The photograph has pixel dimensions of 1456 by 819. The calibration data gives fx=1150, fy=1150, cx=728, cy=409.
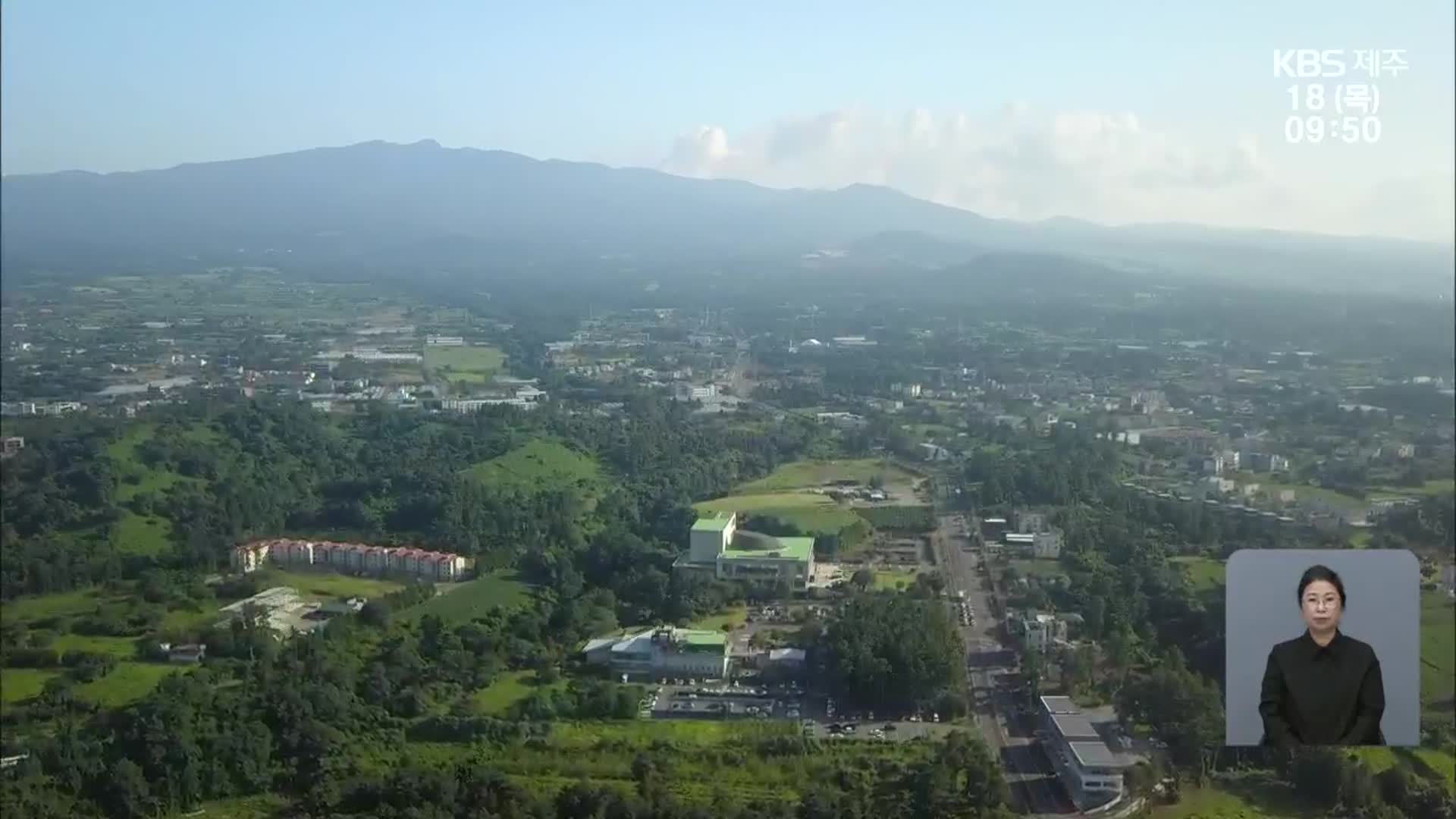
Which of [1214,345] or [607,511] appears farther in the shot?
[1214,345]

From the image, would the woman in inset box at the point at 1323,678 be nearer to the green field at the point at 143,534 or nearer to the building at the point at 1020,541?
the building at the point at 1020,541

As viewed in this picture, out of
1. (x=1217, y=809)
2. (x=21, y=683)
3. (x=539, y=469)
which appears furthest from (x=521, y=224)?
(x=1217, y=809)

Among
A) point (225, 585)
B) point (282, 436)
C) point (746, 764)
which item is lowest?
point (746, 764)

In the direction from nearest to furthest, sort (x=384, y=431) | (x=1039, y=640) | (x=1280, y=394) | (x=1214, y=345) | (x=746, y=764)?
1. (x=746, y=764)
2. (x=1039, y=640)
3. (x=384, y=431)
4. (x=1280, y=394)
5. (x=1214, y=345)

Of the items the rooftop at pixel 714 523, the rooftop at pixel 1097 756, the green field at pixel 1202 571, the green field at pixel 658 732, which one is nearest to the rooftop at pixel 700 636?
the green field at pixel 658 732

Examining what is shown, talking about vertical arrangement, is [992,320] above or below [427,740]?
above

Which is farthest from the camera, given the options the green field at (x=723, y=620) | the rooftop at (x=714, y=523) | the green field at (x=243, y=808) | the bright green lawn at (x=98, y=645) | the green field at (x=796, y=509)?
the green field at (x=796, y=509)

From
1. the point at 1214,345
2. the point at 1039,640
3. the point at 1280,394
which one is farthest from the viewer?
the point at 1214,345

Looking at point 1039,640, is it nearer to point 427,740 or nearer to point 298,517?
point 427,740

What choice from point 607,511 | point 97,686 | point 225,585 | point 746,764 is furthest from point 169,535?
point 746,764
